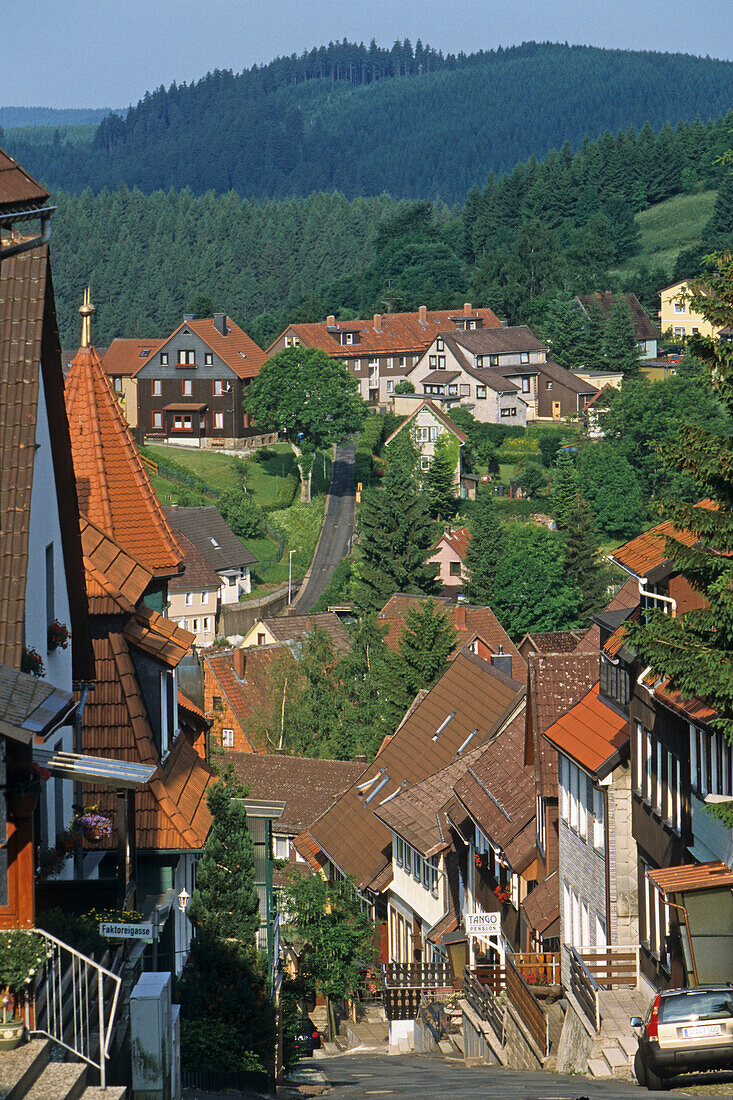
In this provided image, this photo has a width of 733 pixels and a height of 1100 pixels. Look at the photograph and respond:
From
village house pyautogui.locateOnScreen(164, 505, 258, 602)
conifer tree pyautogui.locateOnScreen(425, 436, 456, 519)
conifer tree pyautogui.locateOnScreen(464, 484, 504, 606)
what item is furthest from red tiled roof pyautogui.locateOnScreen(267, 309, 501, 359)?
conifer tree pyautogui.locateOnScreen(464, 484, 504, 606)

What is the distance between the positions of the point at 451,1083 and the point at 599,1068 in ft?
7.89

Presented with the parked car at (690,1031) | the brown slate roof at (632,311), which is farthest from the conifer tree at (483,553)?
the parked car at (690,1031)

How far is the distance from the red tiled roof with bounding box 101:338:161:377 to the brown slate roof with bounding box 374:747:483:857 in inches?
4614

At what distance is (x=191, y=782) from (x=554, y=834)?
50.7 ft

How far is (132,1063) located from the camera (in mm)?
Answer: 15227

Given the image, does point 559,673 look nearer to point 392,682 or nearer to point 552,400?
point 392,682

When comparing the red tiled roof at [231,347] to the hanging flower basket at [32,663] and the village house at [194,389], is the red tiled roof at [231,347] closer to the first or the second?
the village house at [194,389]

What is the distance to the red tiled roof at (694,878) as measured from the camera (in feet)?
82.4

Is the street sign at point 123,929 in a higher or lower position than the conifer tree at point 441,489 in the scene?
lower

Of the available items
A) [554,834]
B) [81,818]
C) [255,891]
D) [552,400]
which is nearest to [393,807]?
[554,834]

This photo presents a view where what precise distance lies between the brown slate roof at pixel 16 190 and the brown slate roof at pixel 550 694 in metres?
23.0

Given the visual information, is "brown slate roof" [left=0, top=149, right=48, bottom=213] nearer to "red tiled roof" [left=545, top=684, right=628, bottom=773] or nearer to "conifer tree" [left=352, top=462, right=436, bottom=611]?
"red tiled roof" [left=545, top=684, right=628, bottom=773]

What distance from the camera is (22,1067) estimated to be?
12.4 m

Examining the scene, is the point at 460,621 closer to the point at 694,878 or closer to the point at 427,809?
Answer: the point at 427,809
